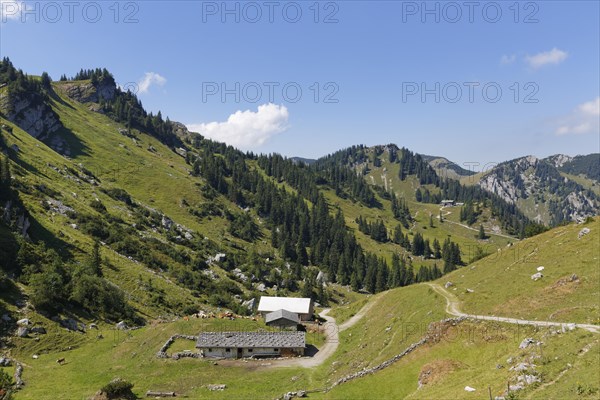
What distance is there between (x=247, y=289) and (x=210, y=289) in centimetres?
1767

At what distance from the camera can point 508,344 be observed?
138 ft

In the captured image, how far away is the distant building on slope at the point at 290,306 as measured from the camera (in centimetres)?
9612

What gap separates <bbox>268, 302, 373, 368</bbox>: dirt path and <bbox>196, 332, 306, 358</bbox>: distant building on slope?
2.27 metres

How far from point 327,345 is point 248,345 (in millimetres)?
15809

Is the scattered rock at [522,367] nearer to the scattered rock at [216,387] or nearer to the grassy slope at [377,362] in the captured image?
the grassy slope at [377,362]

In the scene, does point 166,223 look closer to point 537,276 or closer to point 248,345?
point 248,345

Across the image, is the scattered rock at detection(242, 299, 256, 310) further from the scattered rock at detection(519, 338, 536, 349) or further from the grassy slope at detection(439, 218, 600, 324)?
the scattered rock at detection(519, 338, 536, 349)

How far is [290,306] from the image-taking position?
9881 centimetres

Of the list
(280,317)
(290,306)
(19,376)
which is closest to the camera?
(19,376)

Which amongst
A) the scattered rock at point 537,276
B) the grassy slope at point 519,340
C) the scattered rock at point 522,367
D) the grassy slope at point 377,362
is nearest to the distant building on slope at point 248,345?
the grassy slope at point 377,362

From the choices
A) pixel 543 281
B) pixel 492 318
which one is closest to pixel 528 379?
pixel 492 318

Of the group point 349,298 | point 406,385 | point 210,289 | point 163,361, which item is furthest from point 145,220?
point 406,385

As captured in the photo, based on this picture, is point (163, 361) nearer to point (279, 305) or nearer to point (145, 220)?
point (279, 305)

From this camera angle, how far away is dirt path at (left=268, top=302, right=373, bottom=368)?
60.9 m
